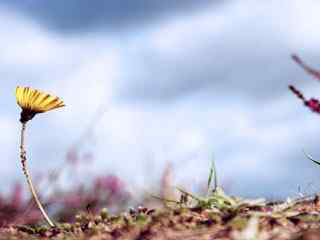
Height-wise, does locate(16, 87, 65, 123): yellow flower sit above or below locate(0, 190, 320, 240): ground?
above

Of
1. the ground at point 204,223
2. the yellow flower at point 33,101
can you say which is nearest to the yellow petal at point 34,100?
the yellow flower at point 33,101

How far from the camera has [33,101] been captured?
3.51 meters

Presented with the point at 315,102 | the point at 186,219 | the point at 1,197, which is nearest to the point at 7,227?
the point at 186,219

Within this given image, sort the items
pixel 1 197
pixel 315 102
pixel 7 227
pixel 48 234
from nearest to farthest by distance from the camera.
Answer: pixel 315 102
pixel 48 234
pixel 7 227
pixel 1 197

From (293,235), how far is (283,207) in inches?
19.1

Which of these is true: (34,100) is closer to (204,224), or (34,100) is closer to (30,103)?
(30,103)

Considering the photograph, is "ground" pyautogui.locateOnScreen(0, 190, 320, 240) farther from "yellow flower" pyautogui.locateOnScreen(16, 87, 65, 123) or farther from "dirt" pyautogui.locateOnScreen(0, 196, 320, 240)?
"yellow flower" pyautogui.locateOnScreen(16, 87, 65, 123)

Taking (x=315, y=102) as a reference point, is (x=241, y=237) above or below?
below

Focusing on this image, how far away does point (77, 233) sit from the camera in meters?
3.23

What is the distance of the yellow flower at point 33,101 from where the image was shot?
3502 mm

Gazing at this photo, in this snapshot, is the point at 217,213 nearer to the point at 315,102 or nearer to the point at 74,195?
the point at 315,102

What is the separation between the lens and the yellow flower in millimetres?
3502

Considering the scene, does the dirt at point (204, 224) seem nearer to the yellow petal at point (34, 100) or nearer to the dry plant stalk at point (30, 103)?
the dry plant stalk at point (30, 103)

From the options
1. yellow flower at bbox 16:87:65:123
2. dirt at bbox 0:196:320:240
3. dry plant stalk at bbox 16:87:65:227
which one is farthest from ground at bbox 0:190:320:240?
yellow flower at bbox 16:87:65:123
